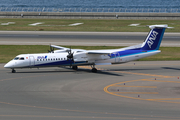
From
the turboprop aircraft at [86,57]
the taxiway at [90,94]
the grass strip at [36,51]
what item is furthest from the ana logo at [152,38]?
the grass strip at [36,51]

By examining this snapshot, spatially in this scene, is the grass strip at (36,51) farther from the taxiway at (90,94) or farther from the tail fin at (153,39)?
the taxiway at (90,94)

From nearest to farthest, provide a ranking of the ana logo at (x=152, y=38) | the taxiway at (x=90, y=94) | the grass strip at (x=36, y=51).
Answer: the taxiway at (x=90, y=94)
the ana logo at (x=152, y=38)
the grass strip at (x=36, y=51)

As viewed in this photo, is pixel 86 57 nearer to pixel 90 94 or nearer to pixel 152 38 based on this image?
pixel 152 38

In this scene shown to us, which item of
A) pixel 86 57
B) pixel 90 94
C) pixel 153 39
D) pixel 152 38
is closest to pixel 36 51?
pixel 86 57

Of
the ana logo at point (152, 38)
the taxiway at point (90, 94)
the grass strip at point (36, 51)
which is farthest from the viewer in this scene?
the grass strip at point (36, 51)

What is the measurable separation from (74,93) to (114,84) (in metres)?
6.08

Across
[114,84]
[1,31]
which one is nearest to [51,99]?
[114,84]

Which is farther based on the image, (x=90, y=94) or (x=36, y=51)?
(x=36, y=51)

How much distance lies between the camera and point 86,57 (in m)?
41.5

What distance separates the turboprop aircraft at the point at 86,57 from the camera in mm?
39969

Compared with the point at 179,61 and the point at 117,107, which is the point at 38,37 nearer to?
the point at 179,61

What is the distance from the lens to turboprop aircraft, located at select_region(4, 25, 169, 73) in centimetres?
3997

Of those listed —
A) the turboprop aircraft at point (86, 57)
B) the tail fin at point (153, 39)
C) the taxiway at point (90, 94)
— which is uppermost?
the tail fin at point (153, 39)

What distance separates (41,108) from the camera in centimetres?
2433
